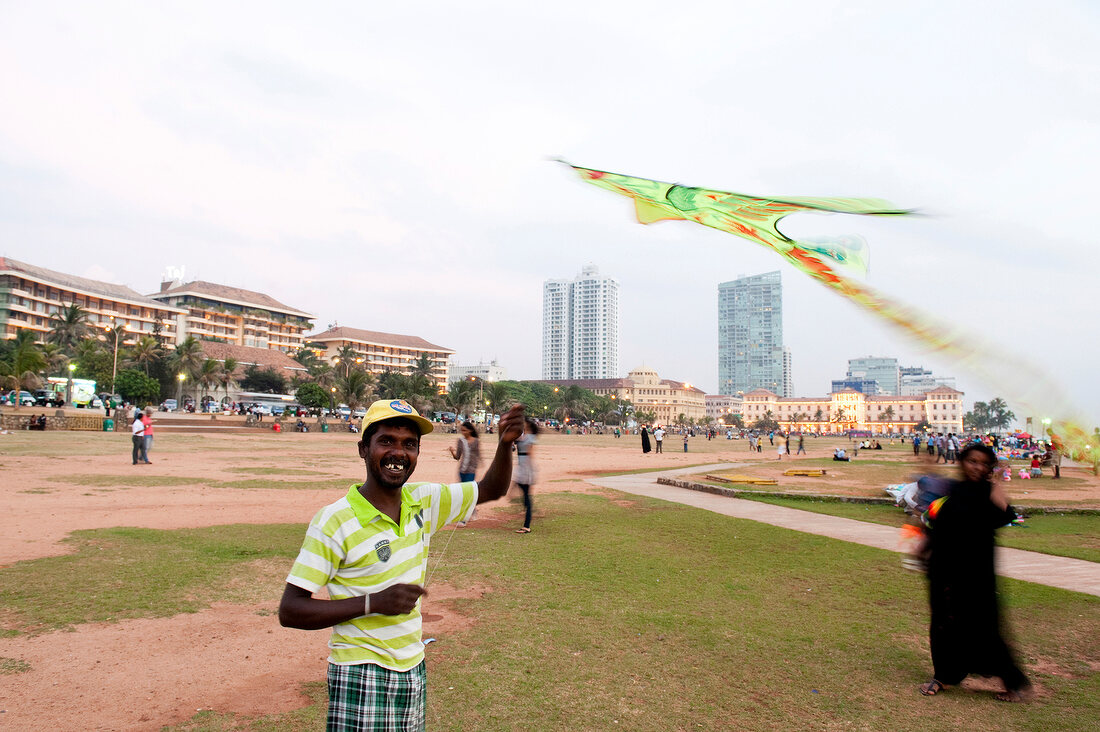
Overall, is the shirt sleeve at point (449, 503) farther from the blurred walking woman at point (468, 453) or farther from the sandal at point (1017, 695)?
the blurred walking woman at point (468, 453)

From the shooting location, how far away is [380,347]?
144 m

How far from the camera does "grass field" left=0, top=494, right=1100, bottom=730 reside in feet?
14.9

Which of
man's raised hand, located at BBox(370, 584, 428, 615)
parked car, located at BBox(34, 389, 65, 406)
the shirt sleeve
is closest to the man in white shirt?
the shirt sleeve

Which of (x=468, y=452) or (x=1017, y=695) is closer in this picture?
(x=1017, y=695)

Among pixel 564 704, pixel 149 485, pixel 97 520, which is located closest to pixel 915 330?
pixel 564 704

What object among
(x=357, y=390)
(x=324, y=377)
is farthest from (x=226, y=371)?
(x=357, y=390)

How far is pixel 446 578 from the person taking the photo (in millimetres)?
7961

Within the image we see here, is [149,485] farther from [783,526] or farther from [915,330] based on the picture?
[915,330]

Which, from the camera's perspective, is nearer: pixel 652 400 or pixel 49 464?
pixel 49 464

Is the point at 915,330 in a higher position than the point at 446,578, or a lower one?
higher

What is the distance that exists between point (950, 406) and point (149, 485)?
159628mm

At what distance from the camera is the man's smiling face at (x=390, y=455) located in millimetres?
2586

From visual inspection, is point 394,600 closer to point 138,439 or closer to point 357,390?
point 138,439

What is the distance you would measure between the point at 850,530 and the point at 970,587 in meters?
7.57
